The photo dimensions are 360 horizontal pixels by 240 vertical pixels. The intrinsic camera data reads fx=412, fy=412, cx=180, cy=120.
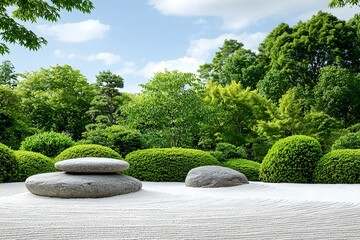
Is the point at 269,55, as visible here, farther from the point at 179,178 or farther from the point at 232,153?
the point at 179,178

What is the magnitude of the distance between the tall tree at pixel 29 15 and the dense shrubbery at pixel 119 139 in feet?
16.6

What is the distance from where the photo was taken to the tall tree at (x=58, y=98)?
74.7 feet

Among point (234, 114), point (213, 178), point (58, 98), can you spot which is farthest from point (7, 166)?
point (58, 98)

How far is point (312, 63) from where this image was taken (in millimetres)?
25594

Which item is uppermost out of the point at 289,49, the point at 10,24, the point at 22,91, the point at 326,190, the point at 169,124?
the point at 289,49

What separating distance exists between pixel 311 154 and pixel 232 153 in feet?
9.10

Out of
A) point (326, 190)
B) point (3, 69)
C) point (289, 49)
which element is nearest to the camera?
point (326, 190)

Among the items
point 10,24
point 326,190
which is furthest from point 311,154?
point 10,24

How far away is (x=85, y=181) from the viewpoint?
7.52 m

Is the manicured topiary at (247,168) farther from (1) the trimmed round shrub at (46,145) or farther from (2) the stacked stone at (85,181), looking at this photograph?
(1) the trimmed round shrub at (46,145)

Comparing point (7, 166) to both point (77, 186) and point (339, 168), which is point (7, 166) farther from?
point (339, 168)

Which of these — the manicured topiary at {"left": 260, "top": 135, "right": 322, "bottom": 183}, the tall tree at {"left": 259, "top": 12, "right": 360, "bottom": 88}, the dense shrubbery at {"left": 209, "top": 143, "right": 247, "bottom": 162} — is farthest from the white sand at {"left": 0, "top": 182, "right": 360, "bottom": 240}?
the tall tree at {"left": 259, "top": 12, "right": 360, "bottom": 88}

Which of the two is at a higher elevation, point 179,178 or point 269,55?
point 269,55

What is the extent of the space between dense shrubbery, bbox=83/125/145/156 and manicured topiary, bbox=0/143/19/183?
9.44 feet
